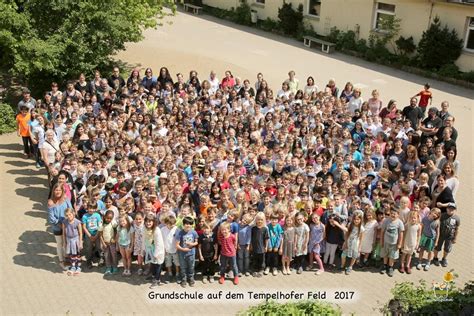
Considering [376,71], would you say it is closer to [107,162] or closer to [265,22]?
[265,22]

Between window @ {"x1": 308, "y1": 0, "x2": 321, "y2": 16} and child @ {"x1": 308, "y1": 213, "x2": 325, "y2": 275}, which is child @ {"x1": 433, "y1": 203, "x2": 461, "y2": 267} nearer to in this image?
child @ {"x1": 308, "y1": 213, "x2": 325, "y2": 275}

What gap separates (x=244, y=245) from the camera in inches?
391

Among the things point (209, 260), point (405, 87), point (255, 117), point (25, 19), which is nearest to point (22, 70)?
point (25, 19)

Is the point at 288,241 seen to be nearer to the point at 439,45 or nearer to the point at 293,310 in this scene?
the point at 293,310

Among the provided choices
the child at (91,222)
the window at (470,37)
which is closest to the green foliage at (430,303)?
the child at (91,222)

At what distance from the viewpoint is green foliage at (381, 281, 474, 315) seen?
7387 millimetres

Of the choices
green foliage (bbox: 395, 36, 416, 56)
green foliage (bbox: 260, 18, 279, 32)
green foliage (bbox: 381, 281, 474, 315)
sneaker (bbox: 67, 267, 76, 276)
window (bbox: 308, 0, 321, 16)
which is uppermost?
window (bbox: 308, 0, 321, 16)

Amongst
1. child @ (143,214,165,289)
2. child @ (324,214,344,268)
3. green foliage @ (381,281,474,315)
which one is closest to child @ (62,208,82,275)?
child @ (143,214,165,289)

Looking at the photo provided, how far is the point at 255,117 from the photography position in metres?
14.1

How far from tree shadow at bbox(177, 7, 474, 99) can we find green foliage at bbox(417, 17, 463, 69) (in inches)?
33.2

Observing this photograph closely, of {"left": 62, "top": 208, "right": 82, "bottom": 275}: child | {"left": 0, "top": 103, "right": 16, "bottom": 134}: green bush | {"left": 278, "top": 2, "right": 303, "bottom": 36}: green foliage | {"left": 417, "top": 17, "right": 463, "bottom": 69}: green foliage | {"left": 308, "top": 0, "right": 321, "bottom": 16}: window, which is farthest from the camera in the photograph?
{"left": 278, "top": 2, "right": 303, "bottom": 36}: green foliage

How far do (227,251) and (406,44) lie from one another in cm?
1751

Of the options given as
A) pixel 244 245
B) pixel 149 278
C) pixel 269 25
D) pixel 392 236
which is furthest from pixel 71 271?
pixel 269 25

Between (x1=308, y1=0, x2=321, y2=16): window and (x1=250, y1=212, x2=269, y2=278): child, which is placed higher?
(x1=308, y1=0, x2=321, y2=16): window
